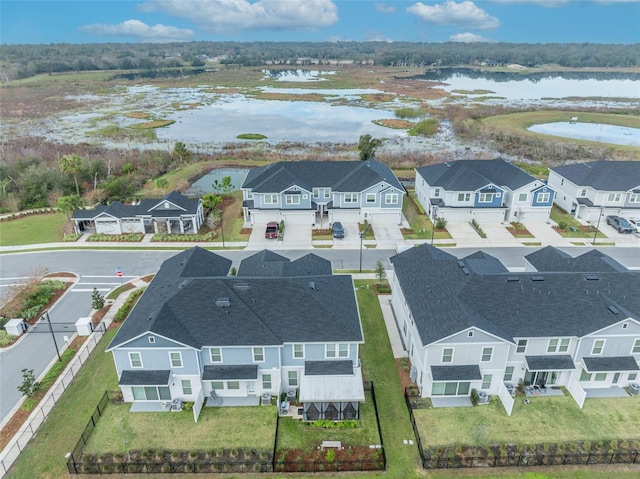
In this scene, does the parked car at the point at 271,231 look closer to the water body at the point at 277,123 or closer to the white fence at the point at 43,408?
the white fence at the point at 43,408

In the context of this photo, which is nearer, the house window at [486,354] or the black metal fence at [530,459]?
the black metal fence at [530,459]

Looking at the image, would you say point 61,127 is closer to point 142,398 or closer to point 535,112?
point 142,398

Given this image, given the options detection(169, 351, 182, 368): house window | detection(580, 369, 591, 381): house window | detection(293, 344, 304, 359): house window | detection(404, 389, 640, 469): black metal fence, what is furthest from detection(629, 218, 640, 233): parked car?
detection(169, 351, 182, 368): house window

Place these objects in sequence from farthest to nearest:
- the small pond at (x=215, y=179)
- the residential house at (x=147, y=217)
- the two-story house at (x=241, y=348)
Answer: the small pond at (x=215, y=179), the residential house at (x=147, y=217), the two-story house at (x=241, y=348)

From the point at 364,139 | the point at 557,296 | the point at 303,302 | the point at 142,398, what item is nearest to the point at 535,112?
the point at 364,139

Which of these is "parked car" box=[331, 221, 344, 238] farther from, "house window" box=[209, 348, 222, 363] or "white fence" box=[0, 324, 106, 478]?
"white fence" box=[0, 324, 106, 478]

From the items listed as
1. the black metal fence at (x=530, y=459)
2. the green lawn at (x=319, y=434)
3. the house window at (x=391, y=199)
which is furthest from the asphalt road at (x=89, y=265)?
the black metal fence at (x=530, y=459)

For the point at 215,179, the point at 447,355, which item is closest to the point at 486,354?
the point at 447,355
